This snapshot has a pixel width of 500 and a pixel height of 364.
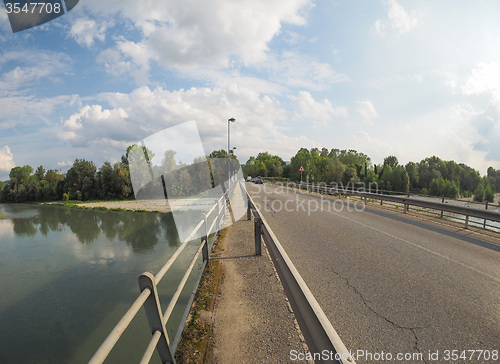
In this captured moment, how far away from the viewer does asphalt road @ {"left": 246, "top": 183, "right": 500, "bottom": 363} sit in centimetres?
284

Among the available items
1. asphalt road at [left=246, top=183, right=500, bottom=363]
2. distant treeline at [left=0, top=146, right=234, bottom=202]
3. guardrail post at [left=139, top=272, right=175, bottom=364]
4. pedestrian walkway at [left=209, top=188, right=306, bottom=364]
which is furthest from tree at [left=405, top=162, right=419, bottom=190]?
guardrail post at [left=139, top=272, right=175, bottom=364]

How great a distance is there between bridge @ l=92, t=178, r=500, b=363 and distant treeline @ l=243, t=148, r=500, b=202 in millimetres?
61403

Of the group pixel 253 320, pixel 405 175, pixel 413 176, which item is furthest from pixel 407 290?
pixel 413 176

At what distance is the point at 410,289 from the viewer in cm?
420

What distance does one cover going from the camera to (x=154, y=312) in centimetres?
217

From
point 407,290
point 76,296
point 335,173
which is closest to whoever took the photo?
point 407,290

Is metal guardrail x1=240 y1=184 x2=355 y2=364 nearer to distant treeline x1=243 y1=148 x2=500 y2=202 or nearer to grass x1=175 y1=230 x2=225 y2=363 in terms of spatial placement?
grass x1=175 y1=230 x2=225 y2=363

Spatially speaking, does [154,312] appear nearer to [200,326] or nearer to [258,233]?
[200,326]

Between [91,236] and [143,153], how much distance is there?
151 feet

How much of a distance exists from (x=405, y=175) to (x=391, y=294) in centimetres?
9491

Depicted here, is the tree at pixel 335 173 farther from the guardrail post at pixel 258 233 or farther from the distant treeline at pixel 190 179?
the guardrail post at pixel 258 233

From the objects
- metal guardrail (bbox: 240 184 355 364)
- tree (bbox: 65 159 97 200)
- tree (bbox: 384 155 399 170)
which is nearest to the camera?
metal guardrail (bbox: 240 184 355 364)

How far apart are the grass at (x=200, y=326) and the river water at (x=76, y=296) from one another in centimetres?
169

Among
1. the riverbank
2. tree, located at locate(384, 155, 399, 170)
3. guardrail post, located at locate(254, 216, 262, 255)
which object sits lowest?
the riverbank
